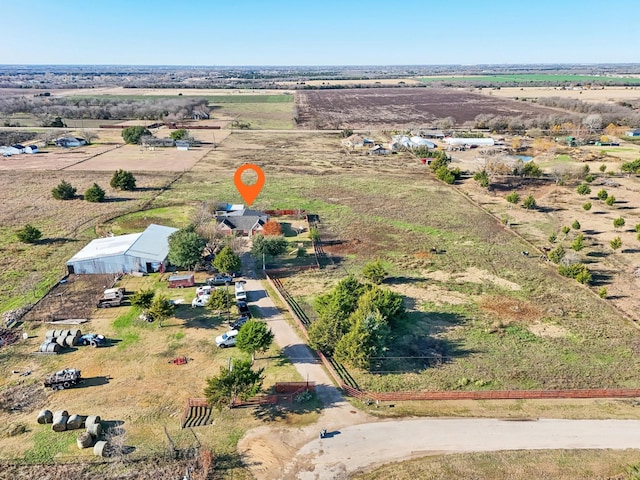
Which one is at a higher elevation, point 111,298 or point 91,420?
point 111,298

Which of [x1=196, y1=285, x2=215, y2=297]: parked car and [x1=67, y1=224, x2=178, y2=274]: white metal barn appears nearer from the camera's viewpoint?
[x1=196, y1=285, x2=215, y2=297]: parked car

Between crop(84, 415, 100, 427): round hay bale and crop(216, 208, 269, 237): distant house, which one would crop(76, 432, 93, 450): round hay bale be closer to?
crop(84, 415, 100, 427): round hay bale

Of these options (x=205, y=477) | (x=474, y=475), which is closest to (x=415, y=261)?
(x=474, y=475)

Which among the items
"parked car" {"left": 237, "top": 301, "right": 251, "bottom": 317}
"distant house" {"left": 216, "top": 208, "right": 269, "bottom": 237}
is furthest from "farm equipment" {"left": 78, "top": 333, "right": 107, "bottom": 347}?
"distant house" {"left": 216, "top": 208, "right": 269, "bottom": 237}

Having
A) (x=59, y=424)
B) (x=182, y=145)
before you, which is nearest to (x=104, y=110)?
(x=182, y=145)

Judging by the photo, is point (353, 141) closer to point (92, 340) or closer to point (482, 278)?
point (482, 278)

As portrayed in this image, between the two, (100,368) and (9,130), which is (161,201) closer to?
(100,368)

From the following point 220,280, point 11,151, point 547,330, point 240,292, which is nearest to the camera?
point 547,330

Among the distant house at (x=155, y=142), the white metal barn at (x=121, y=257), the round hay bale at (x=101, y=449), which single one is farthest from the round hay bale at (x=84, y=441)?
the distant house at (x=155, y=142)
